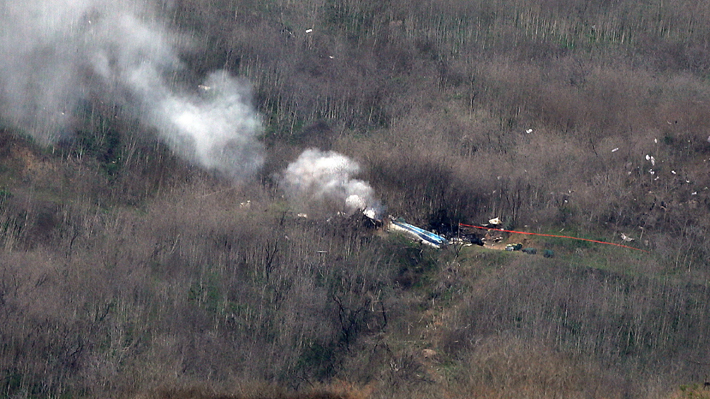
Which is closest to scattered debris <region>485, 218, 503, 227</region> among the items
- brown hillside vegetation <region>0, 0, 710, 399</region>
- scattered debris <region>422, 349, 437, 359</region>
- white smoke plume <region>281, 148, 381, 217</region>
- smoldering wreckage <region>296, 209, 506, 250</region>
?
smoldering wreckage <region>296, 209, 506, 250</region>

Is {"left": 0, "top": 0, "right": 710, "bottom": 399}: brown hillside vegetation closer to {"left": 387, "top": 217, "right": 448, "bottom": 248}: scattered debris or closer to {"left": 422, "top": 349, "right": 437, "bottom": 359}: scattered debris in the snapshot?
{"left": 422, "top": 349, "right": 437, "bottom": 359}: scattered debris

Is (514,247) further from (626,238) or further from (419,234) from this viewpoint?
(626,238)

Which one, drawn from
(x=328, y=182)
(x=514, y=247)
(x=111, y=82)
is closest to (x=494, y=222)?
(x=514, y=247)

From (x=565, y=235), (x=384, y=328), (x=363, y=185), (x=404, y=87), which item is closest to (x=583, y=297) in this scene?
(x=565, y=235)

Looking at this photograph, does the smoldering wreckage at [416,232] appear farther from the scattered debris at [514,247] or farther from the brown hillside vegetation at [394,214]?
the scattered debris at [514,247]

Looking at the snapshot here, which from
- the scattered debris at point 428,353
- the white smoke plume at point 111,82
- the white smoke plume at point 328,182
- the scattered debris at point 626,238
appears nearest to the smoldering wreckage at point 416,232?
the white smoke plume at point 328,182

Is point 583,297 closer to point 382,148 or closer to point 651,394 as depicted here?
point 651,394
